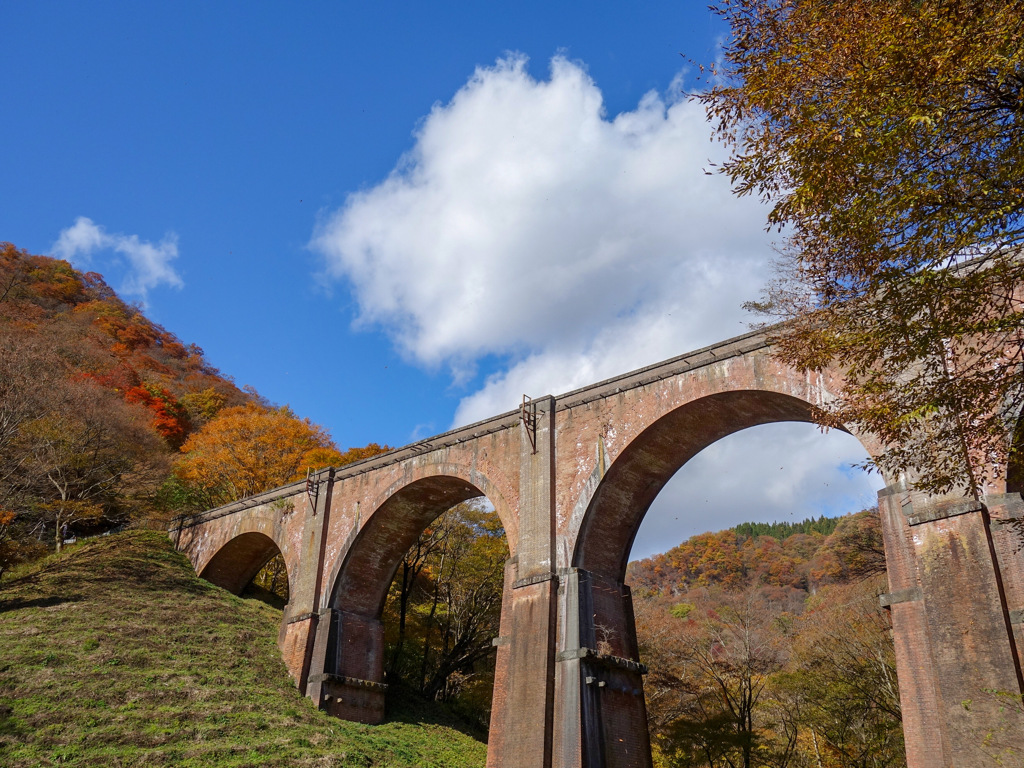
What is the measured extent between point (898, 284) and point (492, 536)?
22097 millimetres

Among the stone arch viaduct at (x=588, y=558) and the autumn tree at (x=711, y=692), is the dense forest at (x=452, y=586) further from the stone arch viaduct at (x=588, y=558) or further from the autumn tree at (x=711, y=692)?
the stone arch viaduct at (x=588, y=558)

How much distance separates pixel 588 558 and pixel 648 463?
2231 mm

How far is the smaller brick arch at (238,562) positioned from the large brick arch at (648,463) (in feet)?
42.9

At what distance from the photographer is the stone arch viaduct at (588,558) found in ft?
32.0

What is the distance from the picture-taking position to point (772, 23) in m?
6.74

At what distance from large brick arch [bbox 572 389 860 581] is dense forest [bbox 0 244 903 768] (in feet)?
16.0

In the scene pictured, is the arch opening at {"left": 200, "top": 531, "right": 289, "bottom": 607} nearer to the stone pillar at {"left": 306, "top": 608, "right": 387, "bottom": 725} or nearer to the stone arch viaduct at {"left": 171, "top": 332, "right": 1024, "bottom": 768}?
the stone arch viaduct at {"left": 171, "top": 332, "right": 1024, "bottom": 768}

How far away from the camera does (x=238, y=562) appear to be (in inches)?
1017

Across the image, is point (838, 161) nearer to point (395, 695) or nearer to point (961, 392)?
point (961, 392)

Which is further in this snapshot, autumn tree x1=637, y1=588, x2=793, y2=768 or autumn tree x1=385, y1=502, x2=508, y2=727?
autumn tree x1=385, y1=502, x2=508, y2=727

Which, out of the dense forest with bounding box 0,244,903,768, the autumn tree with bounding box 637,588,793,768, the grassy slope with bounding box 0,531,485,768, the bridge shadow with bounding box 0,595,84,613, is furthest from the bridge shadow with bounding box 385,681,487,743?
the bridge shadow with bounding box 0,595,84,613

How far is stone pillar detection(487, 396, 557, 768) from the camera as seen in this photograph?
13703 mm

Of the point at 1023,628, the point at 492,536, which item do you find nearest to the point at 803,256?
the point at 1023,628

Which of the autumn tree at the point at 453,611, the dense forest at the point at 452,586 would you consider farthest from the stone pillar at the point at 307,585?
the autumn tree at the point at 453,611
